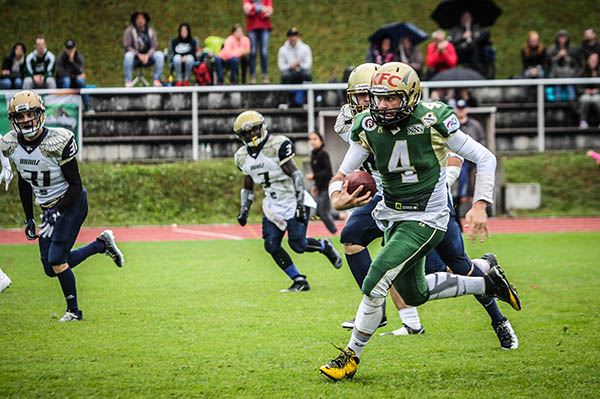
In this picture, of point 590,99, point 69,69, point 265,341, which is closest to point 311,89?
point 69,69

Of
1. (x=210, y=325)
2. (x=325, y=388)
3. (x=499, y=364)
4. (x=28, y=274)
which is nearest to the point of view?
(x=325, y=388)

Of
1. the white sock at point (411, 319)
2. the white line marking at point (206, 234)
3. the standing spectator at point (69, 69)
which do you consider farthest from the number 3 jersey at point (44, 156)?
the standing spectator at point (69, 69)

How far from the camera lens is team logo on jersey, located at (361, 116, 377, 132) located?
18.2 feet

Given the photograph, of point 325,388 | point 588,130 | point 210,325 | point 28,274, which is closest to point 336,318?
point 210,325

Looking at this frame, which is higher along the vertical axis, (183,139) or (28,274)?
(183,139)

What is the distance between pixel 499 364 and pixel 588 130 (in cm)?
1525

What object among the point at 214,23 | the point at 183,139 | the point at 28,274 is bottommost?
the point at 28,274

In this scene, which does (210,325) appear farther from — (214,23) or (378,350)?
(214,23)

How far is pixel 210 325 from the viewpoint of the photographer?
7.19 m

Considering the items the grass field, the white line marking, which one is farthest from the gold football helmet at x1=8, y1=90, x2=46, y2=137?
the white line marking

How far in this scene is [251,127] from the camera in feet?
30.5

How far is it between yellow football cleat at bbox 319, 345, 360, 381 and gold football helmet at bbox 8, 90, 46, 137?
146 inches

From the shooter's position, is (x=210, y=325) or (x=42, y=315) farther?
(x=42, y=315)

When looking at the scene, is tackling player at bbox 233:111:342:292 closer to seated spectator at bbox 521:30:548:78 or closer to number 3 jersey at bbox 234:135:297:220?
number 3 jersey at bbox 234:135:297:220
